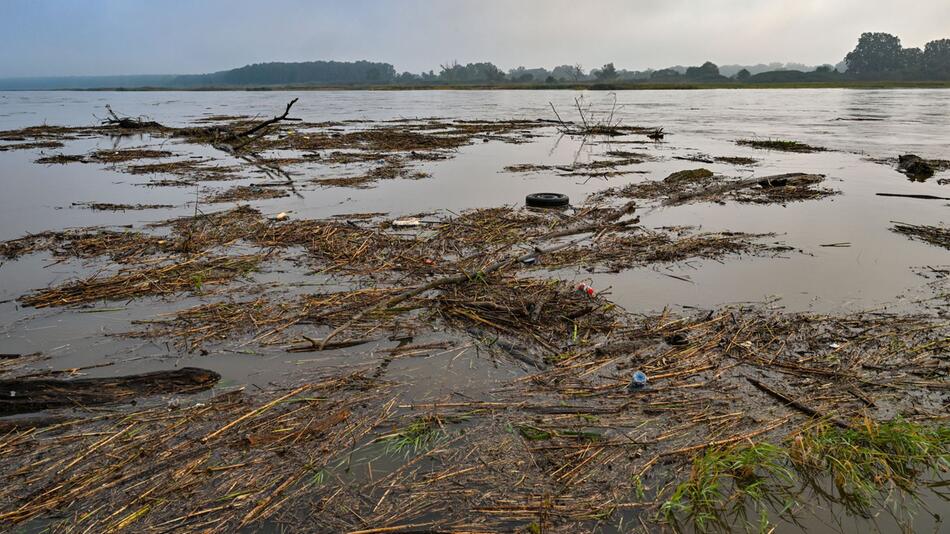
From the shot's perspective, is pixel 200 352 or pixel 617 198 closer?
pixel 200 352

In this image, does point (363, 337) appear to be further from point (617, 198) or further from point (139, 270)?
point (617, 198)

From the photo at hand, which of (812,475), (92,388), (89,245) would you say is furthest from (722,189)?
(89,245)

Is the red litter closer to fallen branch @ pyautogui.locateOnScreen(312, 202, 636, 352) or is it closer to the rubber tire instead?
fallen branch @ pyautogui.locateOnScreen(312, 202, 636, 352)

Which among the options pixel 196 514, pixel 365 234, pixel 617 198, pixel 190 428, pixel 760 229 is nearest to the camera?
pixel 196 514

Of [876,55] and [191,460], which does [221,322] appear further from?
[876,55]

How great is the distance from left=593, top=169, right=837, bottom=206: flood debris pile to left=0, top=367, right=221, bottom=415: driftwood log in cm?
1021

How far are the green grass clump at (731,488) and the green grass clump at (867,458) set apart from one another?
0.18m

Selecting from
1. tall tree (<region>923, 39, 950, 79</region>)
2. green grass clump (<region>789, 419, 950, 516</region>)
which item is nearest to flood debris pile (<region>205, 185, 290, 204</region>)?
green grass clump (<region>789, 419, 950, 516</region>)

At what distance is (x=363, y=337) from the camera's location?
18.6ft

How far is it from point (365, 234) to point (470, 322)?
4131 millimetres

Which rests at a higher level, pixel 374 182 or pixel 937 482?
pixel 374 182

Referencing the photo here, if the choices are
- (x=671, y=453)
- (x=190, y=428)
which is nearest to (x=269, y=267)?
(x=190, y=428)

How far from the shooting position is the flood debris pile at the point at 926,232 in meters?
8.95

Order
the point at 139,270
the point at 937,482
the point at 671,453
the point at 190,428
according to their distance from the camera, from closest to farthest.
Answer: the point at 937,482 < the point at 671,453 < the point at 190,428 < the point at 139,270
